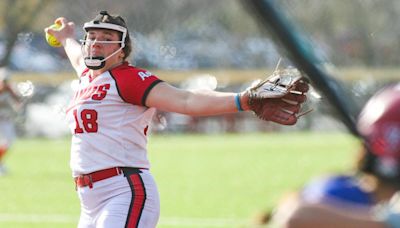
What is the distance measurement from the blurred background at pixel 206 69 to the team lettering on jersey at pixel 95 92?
32.5ft

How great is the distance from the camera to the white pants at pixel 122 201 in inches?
242

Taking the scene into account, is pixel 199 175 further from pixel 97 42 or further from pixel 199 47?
pixel 199 47

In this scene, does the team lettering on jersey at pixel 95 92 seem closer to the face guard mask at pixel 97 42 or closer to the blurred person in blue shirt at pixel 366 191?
the face guard mask at pixel 97 42

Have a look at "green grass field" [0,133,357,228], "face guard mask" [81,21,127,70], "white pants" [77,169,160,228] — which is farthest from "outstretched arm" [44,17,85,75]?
"green grass field" [0,133,357,228]

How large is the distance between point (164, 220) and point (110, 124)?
16.7ft

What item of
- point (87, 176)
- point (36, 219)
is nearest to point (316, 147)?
point (36, 219)

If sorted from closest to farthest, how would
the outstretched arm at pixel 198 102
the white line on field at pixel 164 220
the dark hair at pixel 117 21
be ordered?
the outstretched arm at pixel 198 102
the dark hair at pixel 117 21
the white line on field at pixel 164 220

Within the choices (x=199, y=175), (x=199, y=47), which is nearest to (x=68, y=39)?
(x=199, y=175)

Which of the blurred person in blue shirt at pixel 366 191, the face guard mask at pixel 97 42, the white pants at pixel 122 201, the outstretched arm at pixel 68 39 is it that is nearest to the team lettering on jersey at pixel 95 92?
the face guard mask at pixel 97 42

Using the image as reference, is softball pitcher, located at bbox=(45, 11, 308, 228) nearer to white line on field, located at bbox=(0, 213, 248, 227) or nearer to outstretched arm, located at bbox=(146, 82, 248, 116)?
outstretched arm, located at bbox=(146, 82, 248, 116)

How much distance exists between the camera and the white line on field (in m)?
11.0

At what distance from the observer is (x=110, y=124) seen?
20.6 feet

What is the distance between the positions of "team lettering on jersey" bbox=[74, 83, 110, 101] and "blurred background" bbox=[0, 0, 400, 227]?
9.90 m

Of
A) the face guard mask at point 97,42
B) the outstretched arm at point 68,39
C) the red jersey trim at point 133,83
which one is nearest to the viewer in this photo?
the red jersey trim at point 133,83
